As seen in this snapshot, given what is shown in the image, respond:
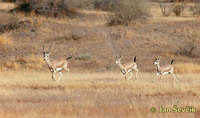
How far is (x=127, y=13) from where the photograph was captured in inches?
1732

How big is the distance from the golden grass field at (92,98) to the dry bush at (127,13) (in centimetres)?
1959

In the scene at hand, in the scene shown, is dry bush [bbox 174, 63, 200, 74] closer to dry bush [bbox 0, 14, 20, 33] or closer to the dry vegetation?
the dry vegetation

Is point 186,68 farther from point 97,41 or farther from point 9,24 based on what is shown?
point 9,24

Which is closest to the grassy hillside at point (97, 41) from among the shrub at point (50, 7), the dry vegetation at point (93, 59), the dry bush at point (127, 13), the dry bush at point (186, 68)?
the dry vegetation at point (93, 59)

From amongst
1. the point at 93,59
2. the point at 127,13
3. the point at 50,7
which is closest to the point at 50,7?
the point at 50,7

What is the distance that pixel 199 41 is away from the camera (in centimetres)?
3888

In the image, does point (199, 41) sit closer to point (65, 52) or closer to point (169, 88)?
point (65, 52)

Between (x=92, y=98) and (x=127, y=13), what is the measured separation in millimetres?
26538

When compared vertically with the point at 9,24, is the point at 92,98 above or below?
below

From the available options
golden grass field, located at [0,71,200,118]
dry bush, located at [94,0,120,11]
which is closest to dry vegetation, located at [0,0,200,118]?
golden grass field, located at [0,71,200,118]

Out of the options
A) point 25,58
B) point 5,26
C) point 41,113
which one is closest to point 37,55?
point 25,58

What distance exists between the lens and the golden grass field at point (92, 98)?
46.8 ft

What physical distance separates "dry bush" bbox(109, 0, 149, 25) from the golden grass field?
64.3ft

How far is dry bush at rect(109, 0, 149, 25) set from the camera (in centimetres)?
4428
